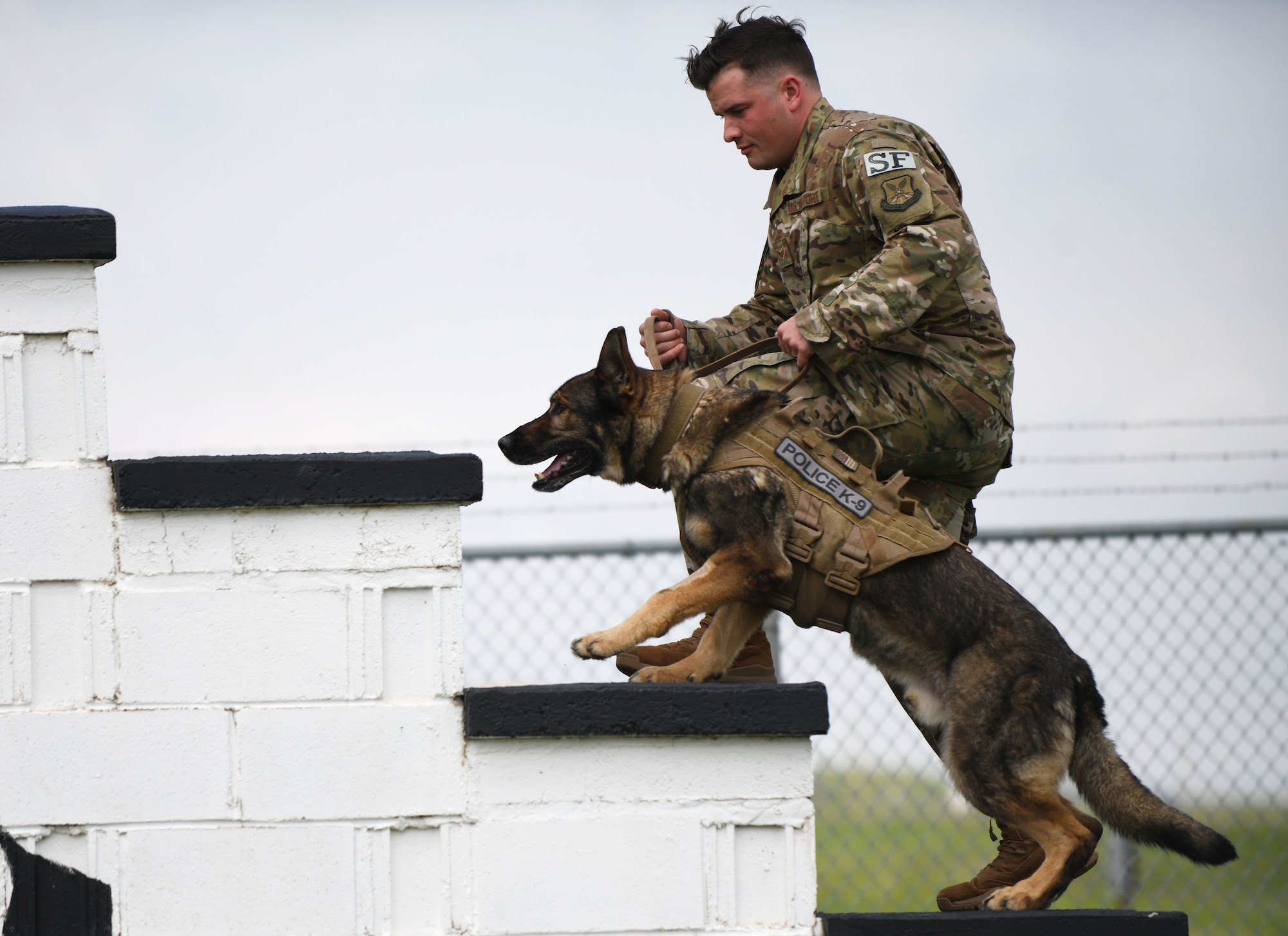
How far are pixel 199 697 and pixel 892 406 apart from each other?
6.79 ft

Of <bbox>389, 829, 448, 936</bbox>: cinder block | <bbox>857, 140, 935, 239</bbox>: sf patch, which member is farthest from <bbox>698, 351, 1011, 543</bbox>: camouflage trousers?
<bbox>389, 829, 448, 936</bbox>: cinder block

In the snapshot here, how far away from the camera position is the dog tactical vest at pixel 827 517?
3.40 meters

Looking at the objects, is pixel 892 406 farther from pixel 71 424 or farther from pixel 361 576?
pixel 71 424

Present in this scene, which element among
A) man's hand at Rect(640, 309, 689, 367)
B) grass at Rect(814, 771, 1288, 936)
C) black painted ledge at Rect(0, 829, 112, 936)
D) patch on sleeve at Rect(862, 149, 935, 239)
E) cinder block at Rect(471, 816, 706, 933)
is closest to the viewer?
black painted ledge at Rect(0, 829, 112, 936)

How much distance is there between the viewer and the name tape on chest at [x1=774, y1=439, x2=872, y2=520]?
343cm

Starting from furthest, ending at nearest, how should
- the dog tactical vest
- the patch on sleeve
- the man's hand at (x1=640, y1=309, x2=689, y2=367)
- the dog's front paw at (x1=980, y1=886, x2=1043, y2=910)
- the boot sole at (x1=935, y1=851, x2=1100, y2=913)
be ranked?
the man's hand at (x1=640, y1=309, x2=689, y2=367) < the patch on sleeve < the dog tactical vest < the boot sole at (x1=935, y1=851, x2=1100, y2=913) < the dog's front paw at (x1=980, y1=886, x2=1043, y2=910)

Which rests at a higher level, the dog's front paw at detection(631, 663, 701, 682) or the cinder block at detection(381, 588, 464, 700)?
the cinder block at detection(381, 588, 464, 700)

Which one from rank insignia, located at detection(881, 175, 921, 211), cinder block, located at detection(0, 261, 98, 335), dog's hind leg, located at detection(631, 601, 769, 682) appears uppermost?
rank insignia, located at detection(881, 175, 921, 211)

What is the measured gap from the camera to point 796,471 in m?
3.47

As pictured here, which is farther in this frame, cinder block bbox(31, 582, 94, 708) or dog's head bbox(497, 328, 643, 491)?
dog's head bbox(497, 328, 643, 491)

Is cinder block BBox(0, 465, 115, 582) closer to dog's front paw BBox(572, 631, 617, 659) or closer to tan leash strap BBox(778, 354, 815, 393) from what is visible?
dog's front paw BBox(572, 631, 617, 659)

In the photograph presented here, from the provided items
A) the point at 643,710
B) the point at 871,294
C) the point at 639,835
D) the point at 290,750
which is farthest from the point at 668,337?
the point at 290,750

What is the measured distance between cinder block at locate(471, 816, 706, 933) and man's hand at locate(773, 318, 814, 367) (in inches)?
54.2

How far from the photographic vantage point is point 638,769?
9.39 feet
